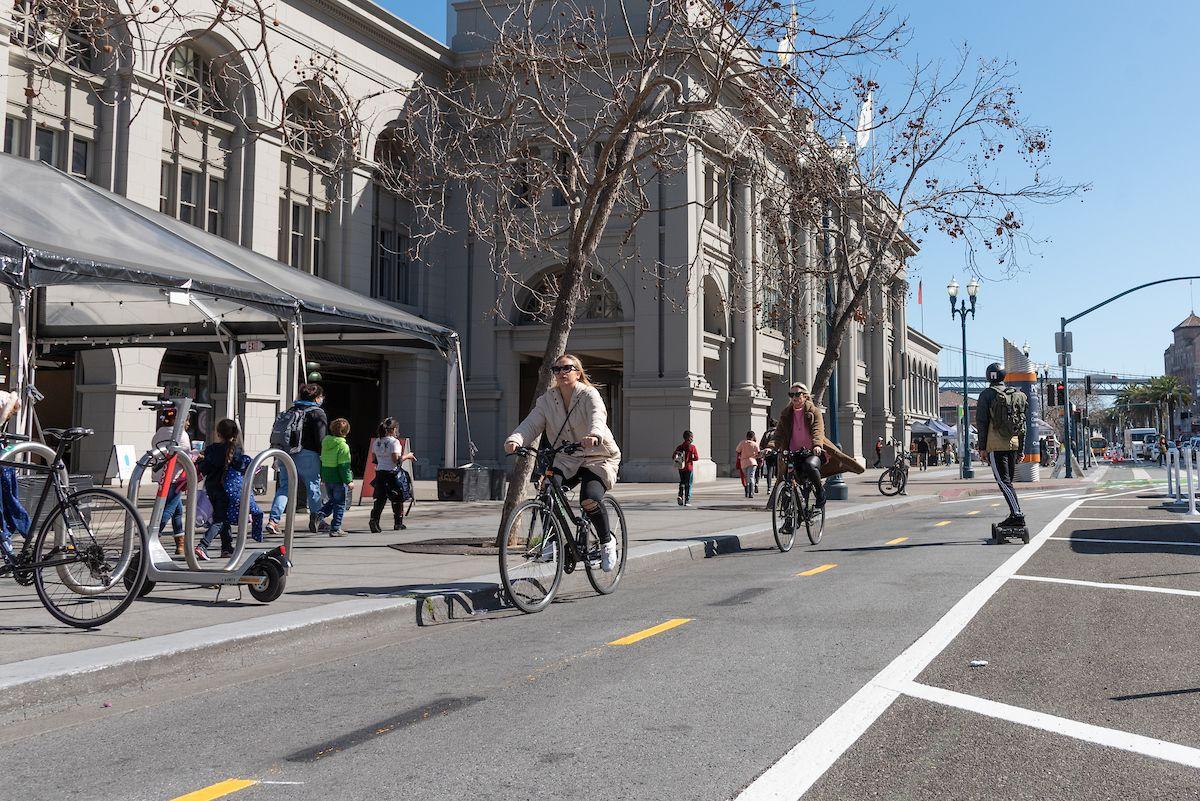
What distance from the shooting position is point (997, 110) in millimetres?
18672

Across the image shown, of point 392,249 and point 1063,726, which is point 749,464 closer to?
point 392,249

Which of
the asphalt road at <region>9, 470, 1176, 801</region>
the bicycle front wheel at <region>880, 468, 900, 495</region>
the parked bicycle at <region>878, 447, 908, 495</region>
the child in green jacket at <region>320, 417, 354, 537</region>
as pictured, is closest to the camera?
the asphalt road at <region>9, 470, 1176, 801</region>

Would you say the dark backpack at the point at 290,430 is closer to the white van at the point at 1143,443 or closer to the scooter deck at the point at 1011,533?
the scooter deck at the point at 1011,533

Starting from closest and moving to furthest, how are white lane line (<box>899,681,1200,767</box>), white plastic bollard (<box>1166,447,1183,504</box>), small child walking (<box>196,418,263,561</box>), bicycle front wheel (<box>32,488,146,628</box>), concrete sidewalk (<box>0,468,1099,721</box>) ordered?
white lane line (<box>899,681,1200,767</box>)
concrete sidewalk (<box>0,468,1099,721</box>)
bicycle front wheel (<box>32,488,146,628</box>)
small child walking (<box>196,418,263,561</box>)
white plastic bollard (<box>1166,447,1183,504</box>)

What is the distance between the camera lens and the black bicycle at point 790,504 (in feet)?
40.5

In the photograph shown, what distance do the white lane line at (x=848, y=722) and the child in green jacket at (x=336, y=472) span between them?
8.52 meters

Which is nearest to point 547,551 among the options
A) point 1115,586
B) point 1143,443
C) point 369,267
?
point 1115,586

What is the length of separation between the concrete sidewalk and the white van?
10846 cm

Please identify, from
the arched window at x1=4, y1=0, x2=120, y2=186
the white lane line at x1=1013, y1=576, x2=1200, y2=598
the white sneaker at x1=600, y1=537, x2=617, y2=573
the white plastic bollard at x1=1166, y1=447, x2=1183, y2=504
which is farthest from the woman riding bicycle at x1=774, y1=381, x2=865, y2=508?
the arched window at x1=4, y1=0, x2=120, y2=186

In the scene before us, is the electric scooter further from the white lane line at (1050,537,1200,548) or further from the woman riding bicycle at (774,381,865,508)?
the white lane line at (1050,537,1200,548)

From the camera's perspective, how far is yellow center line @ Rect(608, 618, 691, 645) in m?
6.62

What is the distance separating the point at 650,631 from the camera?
6.98 m

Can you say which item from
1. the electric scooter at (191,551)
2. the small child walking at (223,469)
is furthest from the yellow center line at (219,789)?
the small child walking at (223,469)

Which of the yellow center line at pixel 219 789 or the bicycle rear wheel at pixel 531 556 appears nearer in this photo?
the yellow center line at pixel 219 789
